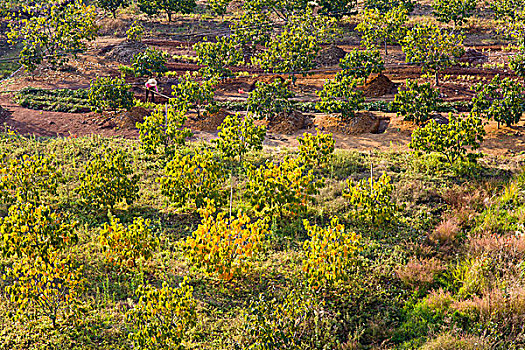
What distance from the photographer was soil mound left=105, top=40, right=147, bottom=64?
36062mm

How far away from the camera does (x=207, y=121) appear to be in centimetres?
2484

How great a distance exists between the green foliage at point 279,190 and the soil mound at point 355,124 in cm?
810

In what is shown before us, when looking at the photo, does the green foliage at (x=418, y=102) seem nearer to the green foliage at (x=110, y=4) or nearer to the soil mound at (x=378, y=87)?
the soil mound at (x=378, y=87)

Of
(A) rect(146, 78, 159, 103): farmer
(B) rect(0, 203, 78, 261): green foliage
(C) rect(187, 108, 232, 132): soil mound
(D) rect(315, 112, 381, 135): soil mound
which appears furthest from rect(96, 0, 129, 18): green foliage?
(B) rect(0, 203, 78, 261): green foliage

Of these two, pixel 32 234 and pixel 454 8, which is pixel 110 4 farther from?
pixel 32 234

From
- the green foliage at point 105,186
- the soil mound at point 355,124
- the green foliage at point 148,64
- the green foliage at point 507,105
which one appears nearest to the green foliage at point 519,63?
the green foliage at point 507,105

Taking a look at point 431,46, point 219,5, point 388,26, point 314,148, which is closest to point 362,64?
point 431,46

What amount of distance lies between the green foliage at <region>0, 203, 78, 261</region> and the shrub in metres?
3.40

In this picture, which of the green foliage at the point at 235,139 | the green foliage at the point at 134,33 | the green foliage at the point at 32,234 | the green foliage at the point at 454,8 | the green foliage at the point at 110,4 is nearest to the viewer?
the green foliage at the point at 32,234

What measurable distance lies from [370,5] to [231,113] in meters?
20.1

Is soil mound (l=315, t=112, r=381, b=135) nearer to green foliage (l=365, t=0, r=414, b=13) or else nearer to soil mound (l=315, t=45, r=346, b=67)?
soil mound (l=315, t=45, r=346, b=67)

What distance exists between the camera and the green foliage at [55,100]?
27328mm

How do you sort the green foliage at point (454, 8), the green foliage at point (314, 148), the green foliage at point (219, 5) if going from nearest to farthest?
1. the green foliage at point (314, 148)
2. the green foliage at point (454, 8)
3. the green foliage at point (219, 5)

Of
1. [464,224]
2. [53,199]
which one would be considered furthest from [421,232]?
[53,199]
